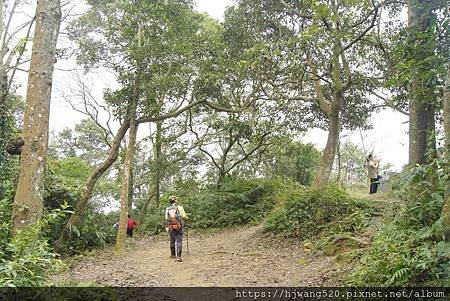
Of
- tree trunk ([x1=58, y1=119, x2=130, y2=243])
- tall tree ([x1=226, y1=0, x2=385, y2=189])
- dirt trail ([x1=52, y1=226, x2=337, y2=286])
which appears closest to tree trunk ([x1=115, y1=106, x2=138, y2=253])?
dirt trail ([x1=52, y1=226, x2=337, y2=286])

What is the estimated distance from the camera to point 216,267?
956 cm

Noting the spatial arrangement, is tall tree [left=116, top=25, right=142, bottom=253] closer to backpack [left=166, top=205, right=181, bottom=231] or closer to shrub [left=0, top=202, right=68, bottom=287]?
backpack [left=166, top=205, right=181, bottom=231]

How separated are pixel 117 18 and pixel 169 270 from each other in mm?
9208

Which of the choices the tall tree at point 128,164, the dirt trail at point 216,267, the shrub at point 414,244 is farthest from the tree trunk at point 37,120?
the tall tree at point 128,164

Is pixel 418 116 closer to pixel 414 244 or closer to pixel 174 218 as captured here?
pixel 414 244

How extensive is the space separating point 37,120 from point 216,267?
5479 millimetres

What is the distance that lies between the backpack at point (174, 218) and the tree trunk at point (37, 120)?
4.57 meters

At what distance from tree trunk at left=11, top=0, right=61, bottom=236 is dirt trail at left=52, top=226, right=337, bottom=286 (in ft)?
4.48

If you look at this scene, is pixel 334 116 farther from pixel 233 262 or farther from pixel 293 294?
pixel 293 294

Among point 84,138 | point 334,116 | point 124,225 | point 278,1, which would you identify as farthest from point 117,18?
point 84,138

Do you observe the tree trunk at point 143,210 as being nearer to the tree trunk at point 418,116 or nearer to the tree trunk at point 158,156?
the tree trunk at point 158,156

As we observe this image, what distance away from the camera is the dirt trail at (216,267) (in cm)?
776

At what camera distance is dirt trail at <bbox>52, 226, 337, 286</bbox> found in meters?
7.76

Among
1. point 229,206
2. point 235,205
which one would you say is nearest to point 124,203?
point 229,206
